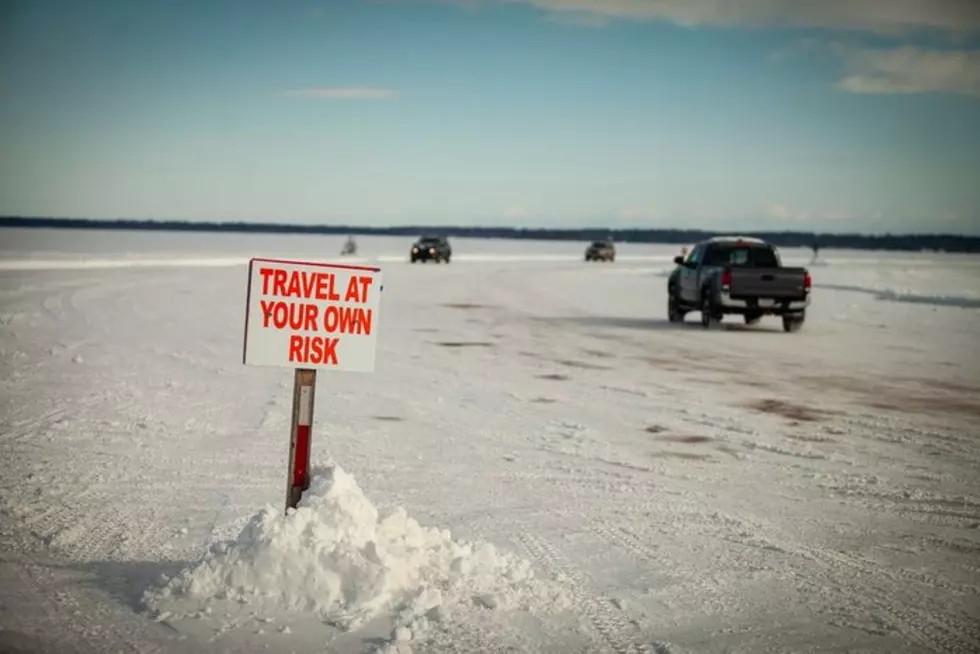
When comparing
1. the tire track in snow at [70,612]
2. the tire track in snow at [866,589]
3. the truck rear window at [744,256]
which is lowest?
the tire track in snow at [70,612]

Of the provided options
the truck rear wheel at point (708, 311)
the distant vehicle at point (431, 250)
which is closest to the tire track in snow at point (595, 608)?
the truck rear wheel at point (708, 311)

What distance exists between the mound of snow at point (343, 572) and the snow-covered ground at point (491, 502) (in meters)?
0.01

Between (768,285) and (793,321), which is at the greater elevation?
(768,285)

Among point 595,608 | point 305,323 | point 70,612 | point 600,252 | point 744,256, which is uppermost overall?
point 744,256

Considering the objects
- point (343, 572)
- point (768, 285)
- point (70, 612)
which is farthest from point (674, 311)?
point (70, 612)

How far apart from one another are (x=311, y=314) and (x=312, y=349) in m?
0.18

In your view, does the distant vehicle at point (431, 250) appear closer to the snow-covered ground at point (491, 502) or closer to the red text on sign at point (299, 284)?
the snow-covered ground at point (491, 502)

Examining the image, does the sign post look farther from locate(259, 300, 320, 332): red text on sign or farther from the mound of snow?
the mound of snow

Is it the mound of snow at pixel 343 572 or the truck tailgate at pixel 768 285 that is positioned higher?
the truck tailgate at pixel 768 285

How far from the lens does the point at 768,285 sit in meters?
20.9

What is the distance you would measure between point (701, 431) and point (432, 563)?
525 centimetres

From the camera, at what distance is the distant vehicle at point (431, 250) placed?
58.2 metres

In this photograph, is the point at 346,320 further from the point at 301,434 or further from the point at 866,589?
the point at 866,589

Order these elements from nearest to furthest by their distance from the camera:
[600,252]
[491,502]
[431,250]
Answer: [491,502] → [431,250] → [600,252]
